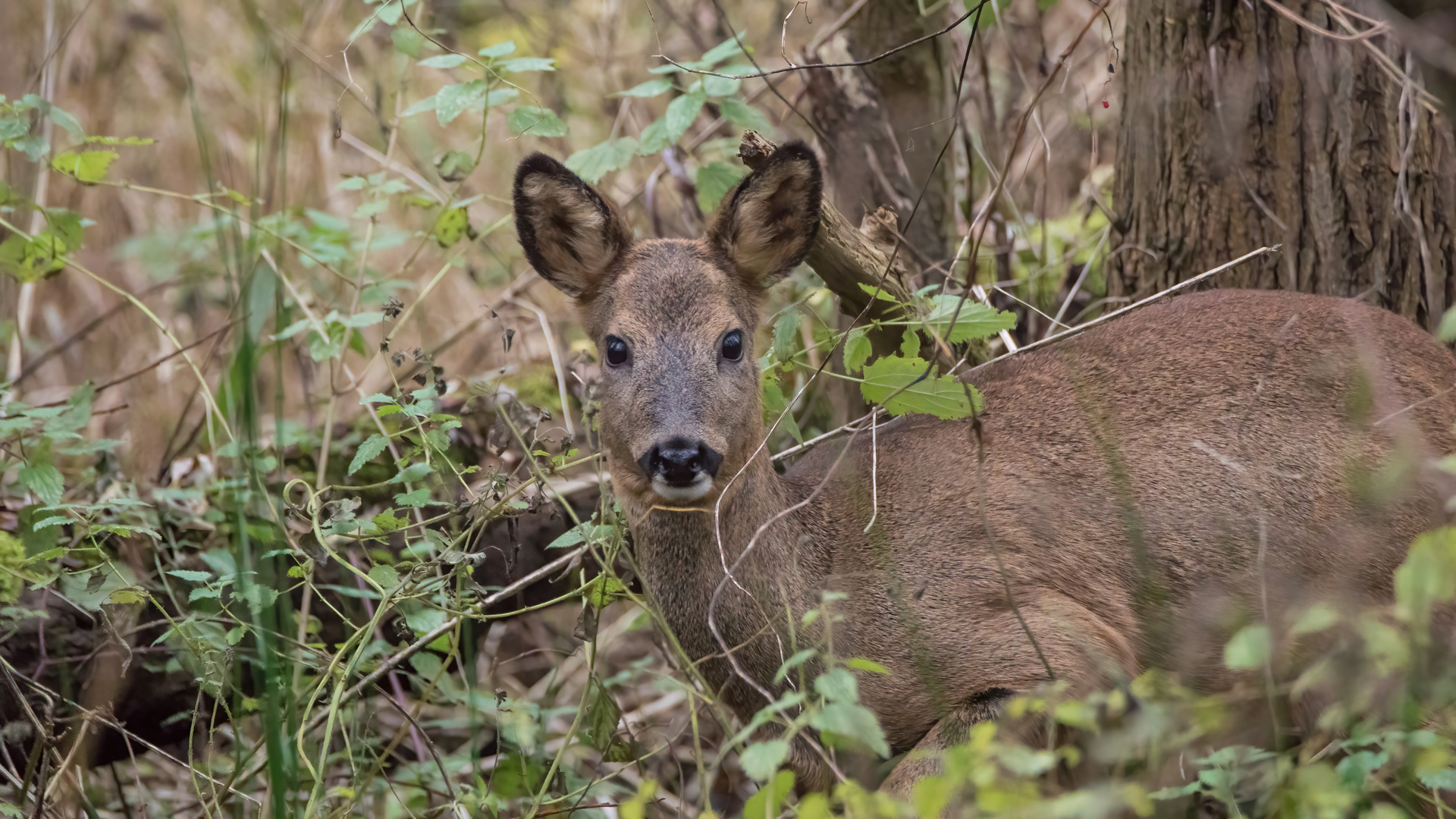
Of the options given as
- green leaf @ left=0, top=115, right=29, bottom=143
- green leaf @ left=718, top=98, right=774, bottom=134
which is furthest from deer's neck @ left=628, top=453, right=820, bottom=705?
green leaf @ left=0, top=115, right=29, bottom=143

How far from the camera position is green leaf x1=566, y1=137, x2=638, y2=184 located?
476cm

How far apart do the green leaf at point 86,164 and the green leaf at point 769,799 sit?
12.0ft

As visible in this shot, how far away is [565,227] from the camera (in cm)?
459

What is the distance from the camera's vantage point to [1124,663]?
4043mm

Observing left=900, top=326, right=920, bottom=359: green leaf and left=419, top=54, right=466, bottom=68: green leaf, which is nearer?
left=900, top=326, right=920, bottom=359: green leaf

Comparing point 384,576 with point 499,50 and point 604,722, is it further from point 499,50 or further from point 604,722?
point 499,50

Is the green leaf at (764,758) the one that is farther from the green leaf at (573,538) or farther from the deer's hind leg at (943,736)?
the green leaf at (573,538)

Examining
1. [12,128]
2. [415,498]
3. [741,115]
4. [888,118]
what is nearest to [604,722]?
[415,498]

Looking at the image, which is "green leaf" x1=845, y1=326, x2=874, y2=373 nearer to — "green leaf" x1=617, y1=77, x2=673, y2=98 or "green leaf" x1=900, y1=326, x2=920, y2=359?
"green leaf" x1=900, y1=326, x2=920, y2=359

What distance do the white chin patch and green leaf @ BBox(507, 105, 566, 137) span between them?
152 cm

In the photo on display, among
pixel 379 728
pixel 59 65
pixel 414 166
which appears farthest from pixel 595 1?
pixel 379 728

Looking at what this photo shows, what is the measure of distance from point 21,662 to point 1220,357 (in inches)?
172

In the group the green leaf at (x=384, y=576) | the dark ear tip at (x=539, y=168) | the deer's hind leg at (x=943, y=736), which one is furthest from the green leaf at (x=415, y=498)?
the deer's hind leg at (x=943, y=736)

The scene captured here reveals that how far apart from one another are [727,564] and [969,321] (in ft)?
3.71
